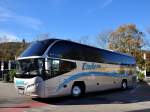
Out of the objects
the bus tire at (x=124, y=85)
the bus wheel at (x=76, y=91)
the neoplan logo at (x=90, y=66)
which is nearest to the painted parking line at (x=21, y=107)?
the bus wheel at (x=76, y=91)

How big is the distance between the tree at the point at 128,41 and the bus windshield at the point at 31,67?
41.2 metres

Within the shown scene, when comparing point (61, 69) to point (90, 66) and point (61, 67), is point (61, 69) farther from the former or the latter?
point (90, 66)

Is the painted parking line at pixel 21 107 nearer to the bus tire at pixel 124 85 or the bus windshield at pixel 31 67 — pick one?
the bus windshield at pixel 31 67

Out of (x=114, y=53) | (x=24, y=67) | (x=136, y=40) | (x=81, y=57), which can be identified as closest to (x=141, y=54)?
(x=136, y=40)

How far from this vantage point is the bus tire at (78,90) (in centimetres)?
1842

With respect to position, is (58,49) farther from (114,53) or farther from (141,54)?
(141,54)

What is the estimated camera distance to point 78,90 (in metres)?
18.8

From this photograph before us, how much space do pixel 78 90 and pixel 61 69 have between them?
2.35m

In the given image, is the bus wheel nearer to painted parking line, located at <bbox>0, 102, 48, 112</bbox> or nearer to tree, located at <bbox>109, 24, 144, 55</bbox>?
painted parking line, located at <bbox>0, 102, 48, 112</bbox>

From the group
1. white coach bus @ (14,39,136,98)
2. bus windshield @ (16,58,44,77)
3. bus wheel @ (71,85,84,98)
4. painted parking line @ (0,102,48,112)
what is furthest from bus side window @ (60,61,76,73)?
painted parking line @ (0,102,48,112)

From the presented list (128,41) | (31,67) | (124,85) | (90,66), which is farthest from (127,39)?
(31,67)

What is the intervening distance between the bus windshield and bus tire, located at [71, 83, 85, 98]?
3.19m

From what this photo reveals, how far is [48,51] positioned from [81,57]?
3.25 m

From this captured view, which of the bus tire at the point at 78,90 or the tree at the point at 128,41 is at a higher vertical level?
the tree at the point at 128,41
